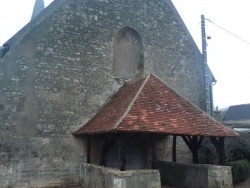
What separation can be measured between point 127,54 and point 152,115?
4553 millimetres

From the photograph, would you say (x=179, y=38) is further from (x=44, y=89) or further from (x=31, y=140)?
(x=31, y=140)

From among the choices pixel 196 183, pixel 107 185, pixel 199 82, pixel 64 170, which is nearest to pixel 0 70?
pixel 64 170

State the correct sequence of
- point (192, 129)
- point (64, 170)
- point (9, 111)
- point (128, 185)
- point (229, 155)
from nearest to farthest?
point (128, 185) < point (192, 129) < point (9, 111) < point (64, 170) < point (229, 155)

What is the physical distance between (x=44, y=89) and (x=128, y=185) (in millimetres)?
4803

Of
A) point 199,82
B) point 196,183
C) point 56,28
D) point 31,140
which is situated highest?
point 56,28

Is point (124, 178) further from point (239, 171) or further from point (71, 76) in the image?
point (239, 171)

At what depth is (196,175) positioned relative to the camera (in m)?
10.4

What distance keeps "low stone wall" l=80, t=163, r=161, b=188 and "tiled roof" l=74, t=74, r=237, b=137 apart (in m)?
1.14

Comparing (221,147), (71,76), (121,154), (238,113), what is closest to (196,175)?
(221,147)

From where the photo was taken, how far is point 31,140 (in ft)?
34.0

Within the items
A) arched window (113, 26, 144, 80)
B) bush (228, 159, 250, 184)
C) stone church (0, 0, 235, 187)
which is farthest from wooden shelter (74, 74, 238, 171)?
bush (228, 159, 250, 184)

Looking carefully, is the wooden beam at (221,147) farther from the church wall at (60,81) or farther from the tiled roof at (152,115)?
the church wall at (60,81)

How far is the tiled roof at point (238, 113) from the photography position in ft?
140

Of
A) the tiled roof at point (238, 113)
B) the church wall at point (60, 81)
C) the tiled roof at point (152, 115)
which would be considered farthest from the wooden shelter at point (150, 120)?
the tiled roof at point (238, 113)
